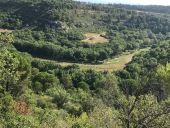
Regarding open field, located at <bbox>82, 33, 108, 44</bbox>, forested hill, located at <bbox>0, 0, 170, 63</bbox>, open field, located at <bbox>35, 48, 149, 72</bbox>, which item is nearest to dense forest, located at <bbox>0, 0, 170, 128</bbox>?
forested hill, located at <bbox>0, 0, 170, 63</bbox>

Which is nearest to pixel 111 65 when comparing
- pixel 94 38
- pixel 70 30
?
pixel 94 38

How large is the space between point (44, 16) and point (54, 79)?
210 feet

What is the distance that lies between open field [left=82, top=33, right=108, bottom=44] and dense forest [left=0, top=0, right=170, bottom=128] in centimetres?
100

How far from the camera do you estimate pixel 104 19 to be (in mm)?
169250

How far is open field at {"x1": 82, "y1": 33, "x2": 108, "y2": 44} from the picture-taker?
137125 millimetres

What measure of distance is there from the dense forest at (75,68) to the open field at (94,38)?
1.00 m

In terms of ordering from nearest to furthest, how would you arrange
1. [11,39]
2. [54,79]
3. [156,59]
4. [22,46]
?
[11,39]
[54,79]
[156,59]
[22,46]

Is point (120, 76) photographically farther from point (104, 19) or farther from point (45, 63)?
point (104, 19)

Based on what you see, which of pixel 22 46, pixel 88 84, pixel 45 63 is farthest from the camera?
pixel 22 46

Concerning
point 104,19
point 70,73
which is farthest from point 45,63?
point 104,19

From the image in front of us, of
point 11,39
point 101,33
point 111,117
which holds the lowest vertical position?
point 101,33

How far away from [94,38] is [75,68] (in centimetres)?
3542

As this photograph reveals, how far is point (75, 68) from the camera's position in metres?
105

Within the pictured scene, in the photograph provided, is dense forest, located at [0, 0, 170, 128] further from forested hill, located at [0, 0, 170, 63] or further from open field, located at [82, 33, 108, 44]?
open field, located at [82, 33, 108, 44]
